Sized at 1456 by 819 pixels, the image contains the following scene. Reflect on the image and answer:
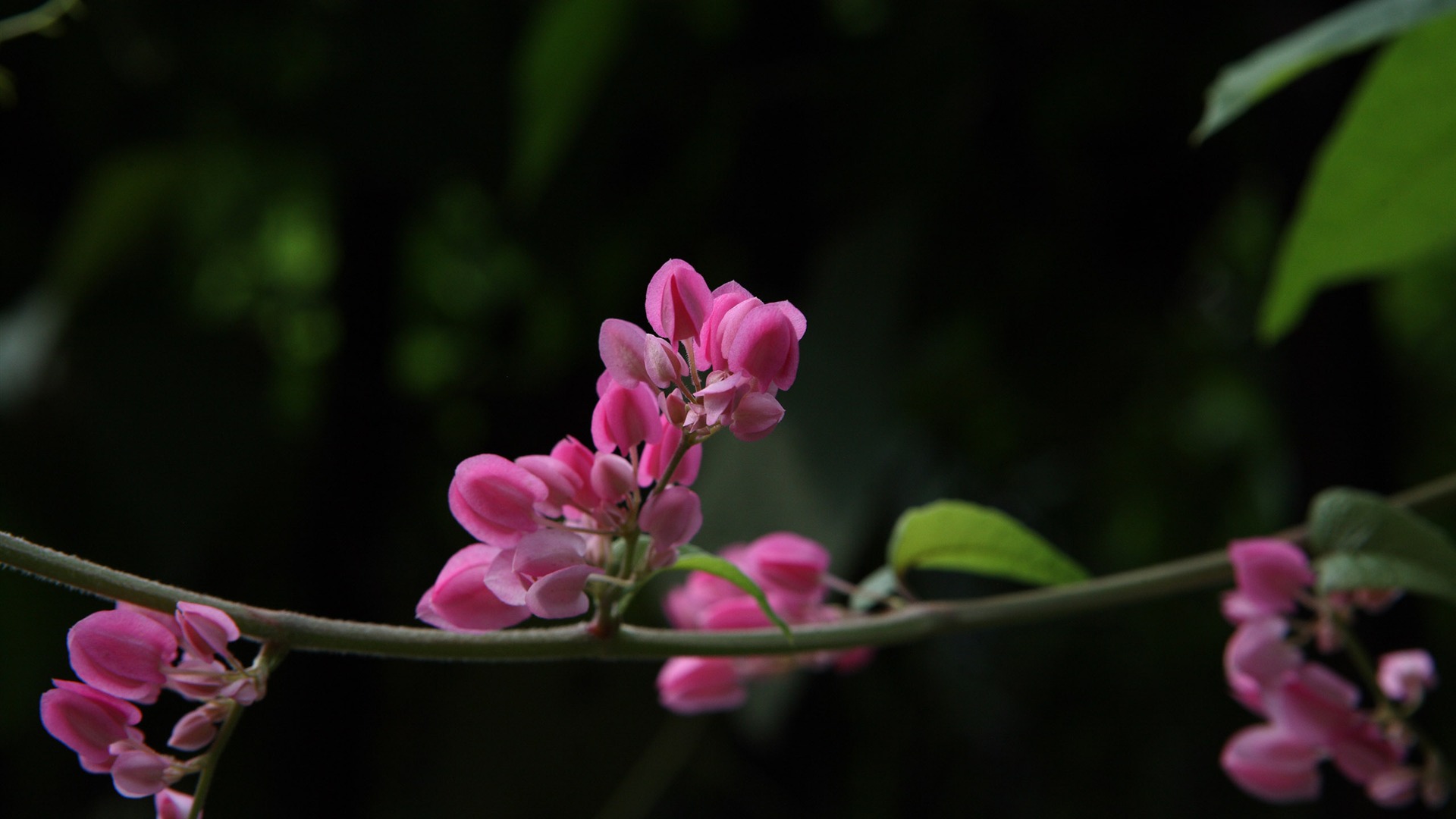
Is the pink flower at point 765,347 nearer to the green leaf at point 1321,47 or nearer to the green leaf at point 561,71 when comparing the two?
the green leaf at point 1321,47

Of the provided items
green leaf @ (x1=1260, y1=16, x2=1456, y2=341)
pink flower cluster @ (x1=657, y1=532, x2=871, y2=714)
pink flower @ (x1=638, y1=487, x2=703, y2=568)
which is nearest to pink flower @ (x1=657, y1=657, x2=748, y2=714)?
pink flower cluster @ (x1=657, y1=532, x2=871, y2=714)

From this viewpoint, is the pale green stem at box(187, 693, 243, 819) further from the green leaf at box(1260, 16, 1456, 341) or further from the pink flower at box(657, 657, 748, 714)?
the green leaf at box(1260, 16, 1456, 341)

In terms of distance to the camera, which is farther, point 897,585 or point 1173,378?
point 1173,378

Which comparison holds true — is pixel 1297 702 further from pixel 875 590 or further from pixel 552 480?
pixel 552 480

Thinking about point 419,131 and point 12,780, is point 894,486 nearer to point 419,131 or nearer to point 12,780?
point 419,131

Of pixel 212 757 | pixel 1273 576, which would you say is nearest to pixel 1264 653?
pixel 1273 576

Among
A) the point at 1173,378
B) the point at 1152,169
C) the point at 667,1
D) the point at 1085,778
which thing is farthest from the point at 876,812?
the point at 667,1
